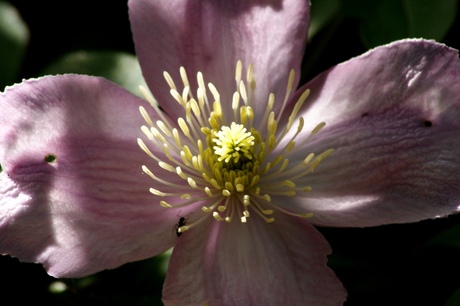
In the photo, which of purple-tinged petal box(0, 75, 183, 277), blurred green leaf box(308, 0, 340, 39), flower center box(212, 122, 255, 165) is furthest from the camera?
blurred green leaf box(308, 0, 340, 39)

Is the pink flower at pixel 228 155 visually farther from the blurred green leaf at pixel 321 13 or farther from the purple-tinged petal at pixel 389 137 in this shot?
the blurred green leaf at pixel 321 13

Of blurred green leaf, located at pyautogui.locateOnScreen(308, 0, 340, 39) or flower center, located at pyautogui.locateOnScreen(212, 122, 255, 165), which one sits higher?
blurred green leaf, located at pyautogui.locateOnScreen(308, 0, 340, 39)

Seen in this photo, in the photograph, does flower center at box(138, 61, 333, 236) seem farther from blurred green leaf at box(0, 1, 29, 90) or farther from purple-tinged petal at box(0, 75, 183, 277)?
blurred green leaf at box(0, 1, 29, 90)

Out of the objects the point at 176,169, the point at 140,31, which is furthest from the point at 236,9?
the point at 176,169

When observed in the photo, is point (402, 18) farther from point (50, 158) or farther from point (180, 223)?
point (50, 158)

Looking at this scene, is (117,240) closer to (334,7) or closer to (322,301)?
(322,301)

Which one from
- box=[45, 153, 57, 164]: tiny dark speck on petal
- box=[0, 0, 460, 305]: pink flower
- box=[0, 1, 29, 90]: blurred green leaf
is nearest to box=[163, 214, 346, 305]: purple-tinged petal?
box=[0, 0, 460, 305]: pink flower

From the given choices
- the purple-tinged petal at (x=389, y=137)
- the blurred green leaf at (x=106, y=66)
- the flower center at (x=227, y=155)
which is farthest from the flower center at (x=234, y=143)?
the blurred green leaf at (x=106, y=66)
